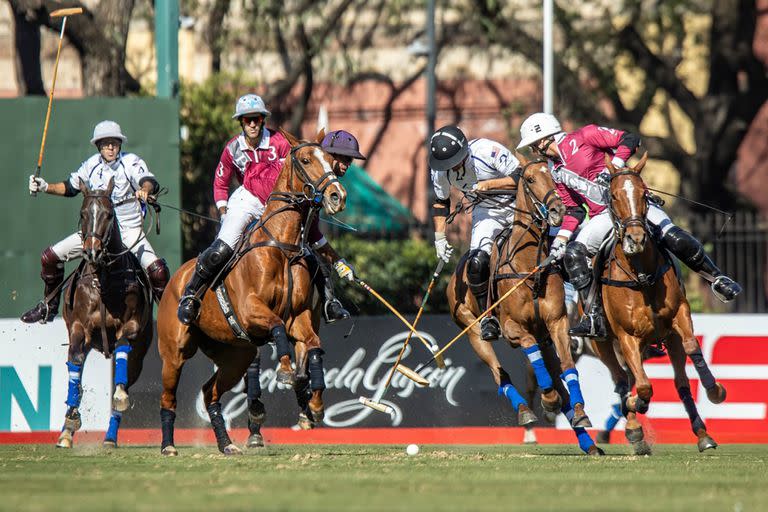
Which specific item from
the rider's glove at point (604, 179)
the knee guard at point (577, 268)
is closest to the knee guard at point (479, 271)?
the knee guard at point (577, 268)

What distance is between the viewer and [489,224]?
484 inches

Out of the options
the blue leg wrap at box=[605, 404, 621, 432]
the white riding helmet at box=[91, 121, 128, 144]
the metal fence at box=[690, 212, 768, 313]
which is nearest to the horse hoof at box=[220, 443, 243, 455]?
the white riding helmet at box=[91, 121, 128, 144]

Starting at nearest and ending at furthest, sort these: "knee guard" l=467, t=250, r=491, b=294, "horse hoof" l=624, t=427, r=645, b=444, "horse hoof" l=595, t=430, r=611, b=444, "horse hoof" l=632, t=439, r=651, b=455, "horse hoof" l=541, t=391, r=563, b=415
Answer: "horse hoof" l=624, t=427, r=645, b=444, "horse hoof" l=632, t=439, r=651, b=455, "horse hoof" l=541, t=391, r=563, b=415, "knee guard" l=467, t=250, r=491, b=294, "horse hoof" l=595, t=430, r=611, b=444

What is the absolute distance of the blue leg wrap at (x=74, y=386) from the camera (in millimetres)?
12102

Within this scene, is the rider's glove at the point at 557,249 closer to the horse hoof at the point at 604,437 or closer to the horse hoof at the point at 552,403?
the horse hoof at the point at 552,403

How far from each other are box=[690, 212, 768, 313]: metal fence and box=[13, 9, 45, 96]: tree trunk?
9.03m

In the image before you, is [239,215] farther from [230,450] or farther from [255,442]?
[255,442]

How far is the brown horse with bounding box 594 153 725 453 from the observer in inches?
421

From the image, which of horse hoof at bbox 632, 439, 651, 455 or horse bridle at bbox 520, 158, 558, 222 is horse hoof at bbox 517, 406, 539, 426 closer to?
horse hoof at bbox 632, 439, 651, 455

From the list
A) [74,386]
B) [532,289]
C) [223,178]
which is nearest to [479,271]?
[532,289]

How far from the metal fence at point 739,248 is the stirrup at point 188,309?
8776 mm

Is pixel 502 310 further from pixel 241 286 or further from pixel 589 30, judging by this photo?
pixel 589 30

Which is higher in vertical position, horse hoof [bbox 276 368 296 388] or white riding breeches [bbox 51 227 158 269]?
white riding breeches [bbox 51 227 158 269]

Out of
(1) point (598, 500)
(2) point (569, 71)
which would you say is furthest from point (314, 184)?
(2) point (569, 71)
